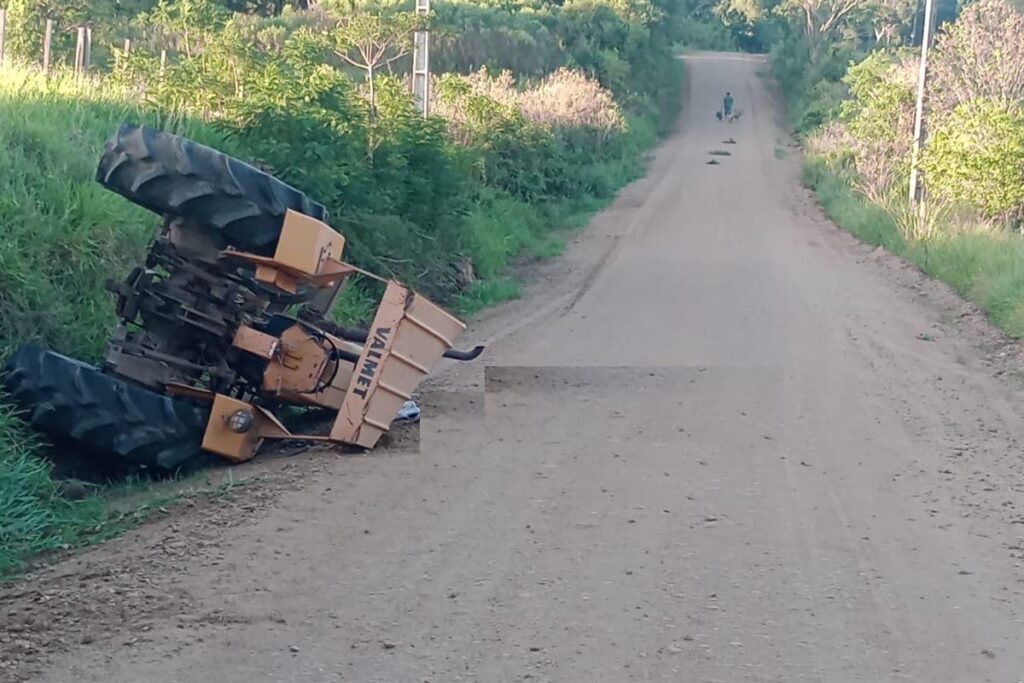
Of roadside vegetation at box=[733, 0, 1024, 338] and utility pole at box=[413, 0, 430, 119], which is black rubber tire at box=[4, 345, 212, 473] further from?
utility pole at box=[413, 0, 430, 119]

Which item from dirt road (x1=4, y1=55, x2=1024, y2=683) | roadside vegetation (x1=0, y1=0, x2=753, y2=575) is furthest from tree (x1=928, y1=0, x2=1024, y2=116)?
dirt road (x1=4, y1=55, x2=1024, y2=683)

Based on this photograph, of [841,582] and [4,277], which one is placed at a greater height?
[4,277]

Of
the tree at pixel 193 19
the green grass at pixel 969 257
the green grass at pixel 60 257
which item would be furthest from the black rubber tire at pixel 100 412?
the green grass at pixel 969 257

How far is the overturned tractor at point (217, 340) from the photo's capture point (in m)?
7.41

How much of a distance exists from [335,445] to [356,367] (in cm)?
57

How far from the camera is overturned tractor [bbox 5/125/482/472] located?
7414 mm

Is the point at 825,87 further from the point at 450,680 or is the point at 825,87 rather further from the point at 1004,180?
the point at 450,680

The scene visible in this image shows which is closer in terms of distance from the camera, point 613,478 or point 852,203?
point 613,478

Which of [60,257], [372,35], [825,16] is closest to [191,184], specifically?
[60,257]

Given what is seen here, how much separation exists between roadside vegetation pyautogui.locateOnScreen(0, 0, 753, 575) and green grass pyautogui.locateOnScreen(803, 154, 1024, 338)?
5.30m

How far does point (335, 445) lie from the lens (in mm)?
8164

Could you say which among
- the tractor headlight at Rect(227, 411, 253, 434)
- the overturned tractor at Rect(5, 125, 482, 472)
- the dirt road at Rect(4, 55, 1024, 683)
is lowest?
the dirt road at Rect(4, 55, 1024, 683)

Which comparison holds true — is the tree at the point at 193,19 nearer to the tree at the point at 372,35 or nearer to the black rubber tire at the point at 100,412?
the tree at the point at 372,35

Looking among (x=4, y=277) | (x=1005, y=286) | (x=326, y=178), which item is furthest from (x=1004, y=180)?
(x=4, y=277)
